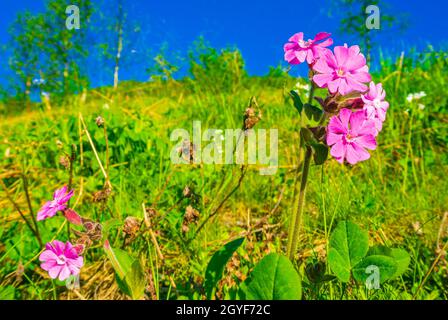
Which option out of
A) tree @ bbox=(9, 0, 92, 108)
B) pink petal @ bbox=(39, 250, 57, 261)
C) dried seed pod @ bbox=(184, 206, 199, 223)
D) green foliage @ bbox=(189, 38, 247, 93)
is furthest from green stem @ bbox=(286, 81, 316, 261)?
tree @ bbox=(9, 0, 92, 108)

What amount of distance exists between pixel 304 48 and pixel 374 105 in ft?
0.69

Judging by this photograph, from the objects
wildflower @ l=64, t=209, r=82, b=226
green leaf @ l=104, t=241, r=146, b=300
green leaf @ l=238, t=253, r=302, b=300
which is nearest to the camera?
green leaf @ l=238, t=253, r=302, b=300

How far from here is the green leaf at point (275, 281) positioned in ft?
2.46

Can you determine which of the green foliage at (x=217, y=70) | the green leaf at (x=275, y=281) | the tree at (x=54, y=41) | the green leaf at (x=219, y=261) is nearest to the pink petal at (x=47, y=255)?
the green leaf at (x=219, y=261)

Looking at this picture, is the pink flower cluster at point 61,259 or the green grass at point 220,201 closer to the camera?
→ the pink flower cluster at point 61,259

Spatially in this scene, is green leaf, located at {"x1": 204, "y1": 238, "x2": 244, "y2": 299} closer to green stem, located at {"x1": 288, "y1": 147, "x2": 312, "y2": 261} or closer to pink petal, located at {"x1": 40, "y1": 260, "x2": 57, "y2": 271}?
green stem, located at {"x1": 288, "y1": 147, "x2": 312, "y2": 261}

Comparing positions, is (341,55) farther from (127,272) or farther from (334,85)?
(127,272)

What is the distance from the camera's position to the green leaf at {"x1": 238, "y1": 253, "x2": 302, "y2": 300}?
749 mm

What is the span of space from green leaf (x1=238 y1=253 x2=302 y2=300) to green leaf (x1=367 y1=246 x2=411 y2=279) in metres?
0.27

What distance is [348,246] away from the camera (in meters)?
0.91

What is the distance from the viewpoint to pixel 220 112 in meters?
3.60

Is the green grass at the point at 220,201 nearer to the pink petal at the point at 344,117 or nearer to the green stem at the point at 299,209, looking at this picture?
the green stem at the point at 299,209
